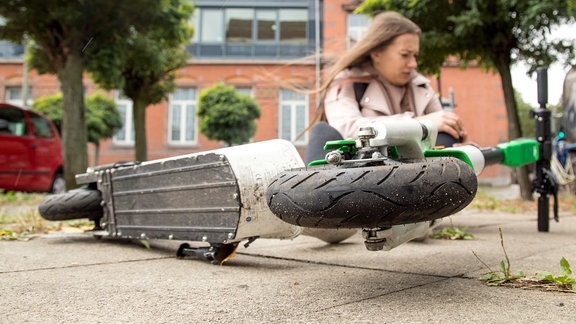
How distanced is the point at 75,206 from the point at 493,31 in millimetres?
6508

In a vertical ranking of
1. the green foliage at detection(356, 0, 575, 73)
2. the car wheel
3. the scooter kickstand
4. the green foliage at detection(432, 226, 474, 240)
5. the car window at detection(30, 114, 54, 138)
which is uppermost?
the green foliage at detection(356, 0, 575, 73)

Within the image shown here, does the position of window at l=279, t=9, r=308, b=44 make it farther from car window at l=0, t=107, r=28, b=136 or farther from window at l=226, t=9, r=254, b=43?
car window at l=0, t=107, r=28, b=136

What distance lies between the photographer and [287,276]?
2.08 m

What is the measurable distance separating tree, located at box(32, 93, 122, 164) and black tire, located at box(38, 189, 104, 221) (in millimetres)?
15372

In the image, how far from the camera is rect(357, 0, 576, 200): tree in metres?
6.87

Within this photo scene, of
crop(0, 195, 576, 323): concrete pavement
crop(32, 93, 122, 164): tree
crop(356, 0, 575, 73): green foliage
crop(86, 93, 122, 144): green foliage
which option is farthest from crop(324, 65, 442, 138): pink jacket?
crop(86, 93, 122, 144): green foliage

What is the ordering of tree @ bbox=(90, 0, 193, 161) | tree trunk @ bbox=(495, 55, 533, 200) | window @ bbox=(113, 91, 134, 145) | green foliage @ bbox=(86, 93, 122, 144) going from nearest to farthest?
1. tree trunk @ bbox=(495, 55, 533, 200)
2. tree @ bbox=(90, 0, 193, 161)
3. green foliage @ bbox=(86, 93, 122, 144)
4. window @ bbox=(113, 91, 134, 145)

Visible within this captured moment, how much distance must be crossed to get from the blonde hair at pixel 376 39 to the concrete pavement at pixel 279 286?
960mm

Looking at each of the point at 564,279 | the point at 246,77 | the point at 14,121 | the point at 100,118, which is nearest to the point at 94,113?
the point at 100,118

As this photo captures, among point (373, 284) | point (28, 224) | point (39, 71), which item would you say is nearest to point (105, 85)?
point (39, 71)

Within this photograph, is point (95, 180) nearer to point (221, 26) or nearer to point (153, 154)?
point (153, 154)

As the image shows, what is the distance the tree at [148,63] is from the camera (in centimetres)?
980

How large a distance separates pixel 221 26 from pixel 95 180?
22.8 metres

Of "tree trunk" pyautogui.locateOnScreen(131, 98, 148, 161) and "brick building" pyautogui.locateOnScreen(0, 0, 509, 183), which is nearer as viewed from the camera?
"tree trunk" pyautogui.locateOnScreen(131, 98, 148, 161)
